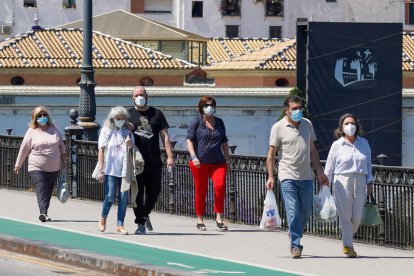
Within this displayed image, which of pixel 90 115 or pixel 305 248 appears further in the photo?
pixel 90 115

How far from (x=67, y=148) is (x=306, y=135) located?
10.6 meters

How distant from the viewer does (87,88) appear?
103 feet

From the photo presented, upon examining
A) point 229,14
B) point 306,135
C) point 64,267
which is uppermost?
point 229,14

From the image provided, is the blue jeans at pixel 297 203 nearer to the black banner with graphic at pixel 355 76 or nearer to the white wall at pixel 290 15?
the black banner with graphic at pixel 355 76

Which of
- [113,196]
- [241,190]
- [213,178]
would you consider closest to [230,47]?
[241,190]

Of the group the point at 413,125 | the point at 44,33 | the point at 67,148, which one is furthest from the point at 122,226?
the point at 44,33

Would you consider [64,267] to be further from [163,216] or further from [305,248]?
[163,216]

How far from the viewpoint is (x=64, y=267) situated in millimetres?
18047

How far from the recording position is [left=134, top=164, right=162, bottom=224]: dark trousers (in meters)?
20.9

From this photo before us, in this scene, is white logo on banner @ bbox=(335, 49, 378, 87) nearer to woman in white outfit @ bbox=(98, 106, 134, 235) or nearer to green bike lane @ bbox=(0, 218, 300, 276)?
green bike lane @ bbox=(0, 218, 300, 276)

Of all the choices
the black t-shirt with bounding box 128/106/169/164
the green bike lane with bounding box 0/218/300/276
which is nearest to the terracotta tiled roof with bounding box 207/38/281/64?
the green bike lane with bounding box 0/218/300/276

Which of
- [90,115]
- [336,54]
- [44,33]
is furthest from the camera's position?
[44,33]

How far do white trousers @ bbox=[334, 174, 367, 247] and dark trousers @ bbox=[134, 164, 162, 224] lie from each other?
133 inches

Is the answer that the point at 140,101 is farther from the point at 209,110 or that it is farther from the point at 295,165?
the point at 295,165
